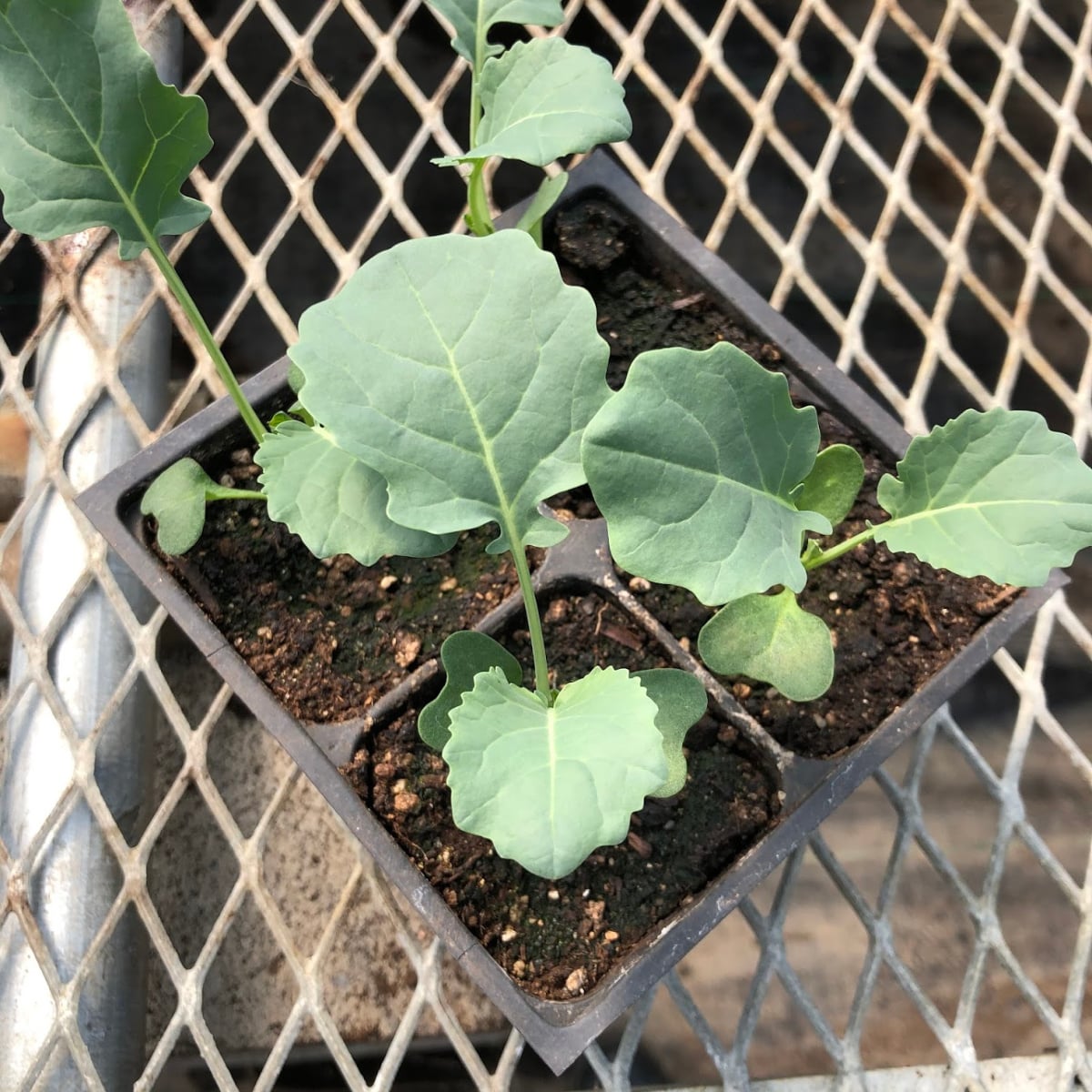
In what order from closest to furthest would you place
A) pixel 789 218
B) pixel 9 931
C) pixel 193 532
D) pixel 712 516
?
pixel 712 516 < pixel 193 532 < pixel 9 931 < pixel 789 218

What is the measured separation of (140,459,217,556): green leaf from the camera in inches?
21.1

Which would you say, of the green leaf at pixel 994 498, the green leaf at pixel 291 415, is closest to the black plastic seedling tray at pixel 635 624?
the green leaf at pixel 291 415

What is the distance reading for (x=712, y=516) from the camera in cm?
42

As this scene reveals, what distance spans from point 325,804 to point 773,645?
0.65 metres

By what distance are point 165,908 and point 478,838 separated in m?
0.54

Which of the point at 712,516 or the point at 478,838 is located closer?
the point at 712,516

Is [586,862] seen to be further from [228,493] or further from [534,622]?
[228,493]

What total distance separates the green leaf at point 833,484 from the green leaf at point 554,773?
0.15m

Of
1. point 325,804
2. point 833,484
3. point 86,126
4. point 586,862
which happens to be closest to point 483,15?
point 86,126

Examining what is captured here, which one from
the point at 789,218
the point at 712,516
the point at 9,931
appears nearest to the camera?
the point at 712,516

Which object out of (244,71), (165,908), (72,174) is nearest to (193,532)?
(72,174)

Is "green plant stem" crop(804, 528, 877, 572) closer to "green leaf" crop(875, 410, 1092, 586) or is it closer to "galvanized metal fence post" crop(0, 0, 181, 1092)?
"green leaf" crop(875, 410, 1092, 586)

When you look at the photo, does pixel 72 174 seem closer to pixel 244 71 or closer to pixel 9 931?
pixel 9 931

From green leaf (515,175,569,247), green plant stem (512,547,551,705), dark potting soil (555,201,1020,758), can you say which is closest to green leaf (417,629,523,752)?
green plant stem (512,547,551,705)
